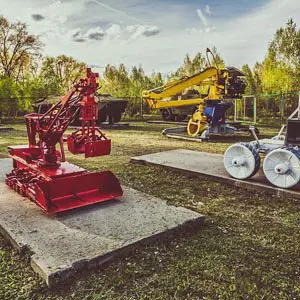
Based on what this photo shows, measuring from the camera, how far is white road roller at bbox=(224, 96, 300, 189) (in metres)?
3.86

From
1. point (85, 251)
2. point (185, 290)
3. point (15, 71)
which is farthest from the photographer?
point (15, 71)

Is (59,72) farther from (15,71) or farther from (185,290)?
(185,290)

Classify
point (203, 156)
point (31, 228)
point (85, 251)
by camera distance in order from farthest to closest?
point (203, 156)
point (31, 228)
point (85, 251)

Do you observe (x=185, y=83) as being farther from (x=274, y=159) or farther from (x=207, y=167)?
(x=274, y=159)

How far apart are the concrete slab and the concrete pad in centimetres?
130

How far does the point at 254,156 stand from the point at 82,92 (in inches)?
88.0

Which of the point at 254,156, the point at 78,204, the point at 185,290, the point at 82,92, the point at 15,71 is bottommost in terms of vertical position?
the point at 185,290

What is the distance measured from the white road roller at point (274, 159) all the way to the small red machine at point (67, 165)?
167 centimetres

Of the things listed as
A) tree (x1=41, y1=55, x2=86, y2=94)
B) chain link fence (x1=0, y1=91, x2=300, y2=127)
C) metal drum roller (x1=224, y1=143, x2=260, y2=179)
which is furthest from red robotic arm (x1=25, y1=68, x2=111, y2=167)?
tree (x1=41, y1=55, x2=86, y2=94)

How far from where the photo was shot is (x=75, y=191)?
133 inches

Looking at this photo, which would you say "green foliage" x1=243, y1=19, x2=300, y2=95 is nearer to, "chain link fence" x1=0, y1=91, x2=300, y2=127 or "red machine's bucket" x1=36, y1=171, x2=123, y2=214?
"chain link fence" x1=0, y1=91, x2=300, y2=127

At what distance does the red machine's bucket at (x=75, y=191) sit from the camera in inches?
123

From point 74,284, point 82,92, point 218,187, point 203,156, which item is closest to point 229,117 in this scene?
point 203,156

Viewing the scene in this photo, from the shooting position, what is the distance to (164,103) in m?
11.4
